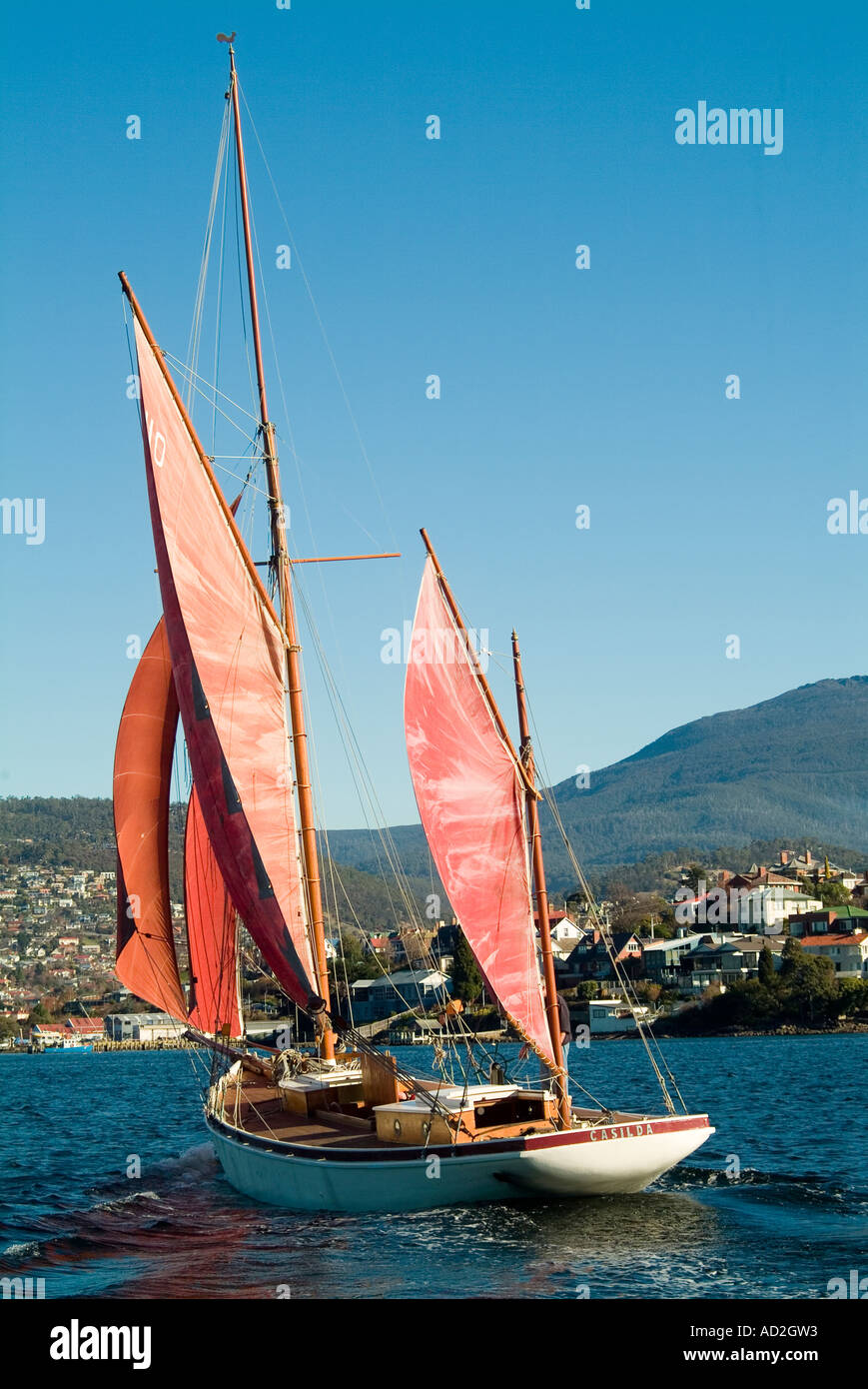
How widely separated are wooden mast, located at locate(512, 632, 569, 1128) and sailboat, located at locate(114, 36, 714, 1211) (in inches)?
2.1

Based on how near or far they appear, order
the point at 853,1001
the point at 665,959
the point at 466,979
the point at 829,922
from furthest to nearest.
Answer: the point at 829,922 < the point at 665,959 < the point at 466,979 < the point at 853,1001

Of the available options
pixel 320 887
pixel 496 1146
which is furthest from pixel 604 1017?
pixel 496 1146

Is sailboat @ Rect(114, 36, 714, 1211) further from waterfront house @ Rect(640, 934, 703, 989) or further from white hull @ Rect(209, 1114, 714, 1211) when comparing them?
waterfront house @ Rect(640, 934, 703, 989)

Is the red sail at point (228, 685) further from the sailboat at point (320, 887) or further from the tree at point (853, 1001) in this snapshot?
the tree at point (853, 1001)

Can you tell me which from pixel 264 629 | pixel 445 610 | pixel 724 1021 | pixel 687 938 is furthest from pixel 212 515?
pixel 687 938

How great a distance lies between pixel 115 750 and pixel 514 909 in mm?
14610

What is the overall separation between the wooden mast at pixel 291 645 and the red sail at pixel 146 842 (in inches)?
209

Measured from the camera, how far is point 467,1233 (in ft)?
83.8

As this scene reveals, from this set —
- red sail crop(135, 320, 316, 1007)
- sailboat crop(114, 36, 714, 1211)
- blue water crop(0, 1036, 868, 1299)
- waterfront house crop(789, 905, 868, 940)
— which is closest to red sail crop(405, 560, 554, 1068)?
sailboat crop(114, 36, 714, 1211)

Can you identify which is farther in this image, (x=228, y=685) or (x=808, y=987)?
(x=808, y=987)

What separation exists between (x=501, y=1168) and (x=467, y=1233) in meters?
1.52

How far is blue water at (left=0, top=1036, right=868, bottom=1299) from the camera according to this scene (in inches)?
881

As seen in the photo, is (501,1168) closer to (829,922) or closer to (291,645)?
(291,645)

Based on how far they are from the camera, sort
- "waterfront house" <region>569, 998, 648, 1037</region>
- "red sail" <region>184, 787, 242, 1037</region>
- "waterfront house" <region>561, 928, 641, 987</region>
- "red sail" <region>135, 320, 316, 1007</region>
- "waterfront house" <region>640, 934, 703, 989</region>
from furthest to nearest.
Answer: "waterfront house" <region>561, 928, 641, 987</region> < "waterfront house" <region>640, 934, 703, 989</region> < "waterfront house" <region>569, 998, 648, 1037</region> < "red sail" <region>184, 787, 242, 1037</region> < "red sail" <region>135, 320, 316, 1007</region>
